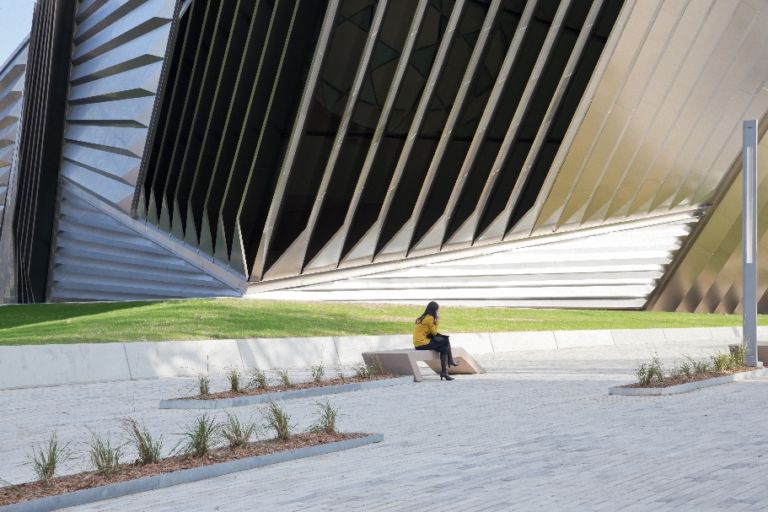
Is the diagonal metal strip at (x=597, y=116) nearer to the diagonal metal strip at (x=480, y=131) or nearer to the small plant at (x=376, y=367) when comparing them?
the diagonal metal strip at (x=480, y=131)

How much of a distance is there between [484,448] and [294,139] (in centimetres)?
1784

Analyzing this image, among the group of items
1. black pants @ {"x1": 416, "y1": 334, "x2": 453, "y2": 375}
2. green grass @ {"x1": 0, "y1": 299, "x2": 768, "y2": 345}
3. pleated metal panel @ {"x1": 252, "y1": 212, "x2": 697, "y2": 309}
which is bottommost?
black pants @ {"x1": 416, "y1": 334, "x2": 453, "y2": 375}

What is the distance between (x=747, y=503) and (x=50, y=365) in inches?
475

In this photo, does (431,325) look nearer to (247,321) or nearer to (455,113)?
(247,321)

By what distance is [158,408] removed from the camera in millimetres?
13375

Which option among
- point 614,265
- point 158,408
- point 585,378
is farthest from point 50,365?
point 614,265

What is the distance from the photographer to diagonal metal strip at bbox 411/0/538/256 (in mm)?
28312

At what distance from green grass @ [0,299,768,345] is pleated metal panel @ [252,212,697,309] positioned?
37.9 inches

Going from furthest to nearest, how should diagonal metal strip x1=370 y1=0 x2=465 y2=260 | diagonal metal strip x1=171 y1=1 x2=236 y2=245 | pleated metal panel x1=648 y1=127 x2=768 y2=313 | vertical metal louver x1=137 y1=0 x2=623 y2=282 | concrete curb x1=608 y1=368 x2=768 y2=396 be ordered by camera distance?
pleated metal panel x1=648 y1=127 x2=768 y2=313 → diagonal metal strip x1=171 y1=1 x2=236 y2=245 → diagonal metal strip x1=370 y1=0 x2=465 y2=260 → vertical metal louver x1=137 y1=0 x2=623 y2=282 → concrete curb x1=608 y1=368 x2=768 y2=396

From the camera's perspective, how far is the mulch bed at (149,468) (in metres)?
7.29

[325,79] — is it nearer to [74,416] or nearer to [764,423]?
[74,416]

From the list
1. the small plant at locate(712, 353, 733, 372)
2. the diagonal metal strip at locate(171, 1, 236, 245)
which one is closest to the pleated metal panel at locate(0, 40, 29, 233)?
the diagonal metal strip at locate(171, 1, 236, 245)

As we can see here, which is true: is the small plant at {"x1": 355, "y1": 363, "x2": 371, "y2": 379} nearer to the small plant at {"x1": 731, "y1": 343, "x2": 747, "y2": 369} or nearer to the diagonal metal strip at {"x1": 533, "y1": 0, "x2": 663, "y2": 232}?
the small plant at {"x1": 731, "y1": 343, "x2": 747, "y2": 369}

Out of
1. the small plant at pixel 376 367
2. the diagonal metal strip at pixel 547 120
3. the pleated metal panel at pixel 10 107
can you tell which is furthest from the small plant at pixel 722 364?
the pleated metal panel at pixel 10 107
